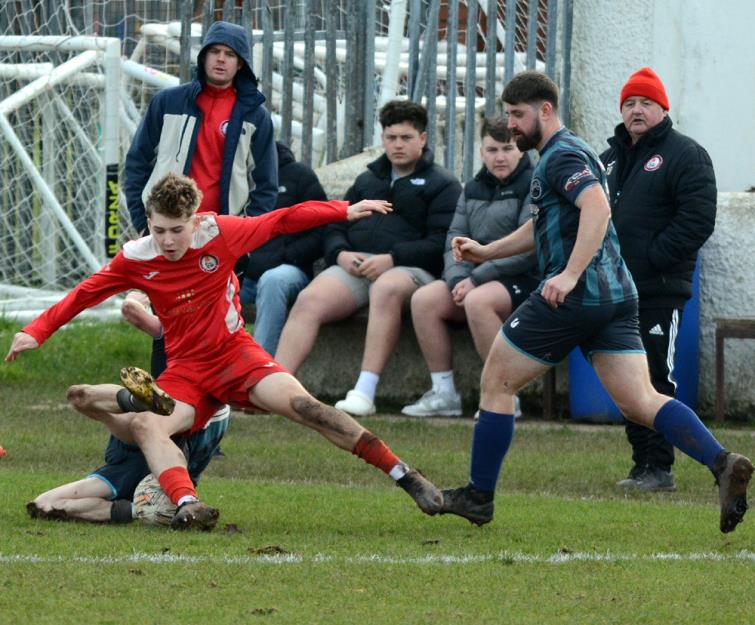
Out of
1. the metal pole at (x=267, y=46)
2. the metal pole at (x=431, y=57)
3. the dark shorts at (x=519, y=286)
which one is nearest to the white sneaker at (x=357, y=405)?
the dark shorts at (x=519, y=286)

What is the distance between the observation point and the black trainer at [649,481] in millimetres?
8305

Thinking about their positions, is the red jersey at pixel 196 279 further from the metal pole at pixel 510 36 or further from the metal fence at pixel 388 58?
the metal pole at pixel 510 36

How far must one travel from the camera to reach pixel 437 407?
36.2 ft

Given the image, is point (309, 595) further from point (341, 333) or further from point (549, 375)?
point (341, 333)

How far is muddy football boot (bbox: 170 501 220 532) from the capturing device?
264 inches

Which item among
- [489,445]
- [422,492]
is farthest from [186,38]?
[422,492]

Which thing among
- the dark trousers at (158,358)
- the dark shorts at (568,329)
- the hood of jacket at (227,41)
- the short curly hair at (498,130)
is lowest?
the dark trousers at (158,358)

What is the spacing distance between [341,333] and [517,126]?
5.16 metres

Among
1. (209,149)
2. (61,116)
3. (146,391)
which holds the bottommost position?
(61,116)

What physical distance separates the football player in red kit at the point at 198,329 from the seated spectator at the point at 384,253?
11.4ft

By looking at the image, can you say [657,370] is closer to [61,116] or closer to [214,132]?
[214,132]

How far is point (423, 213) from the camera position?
1116 cm

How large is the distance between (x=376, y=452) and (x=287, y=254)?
4597 millimetres

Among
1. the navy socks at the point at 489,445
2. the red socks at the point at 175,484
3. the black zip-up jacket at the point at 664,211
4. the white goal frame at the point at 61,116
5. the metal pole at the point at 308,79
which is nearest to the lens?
the red socks at the point at 175,484
